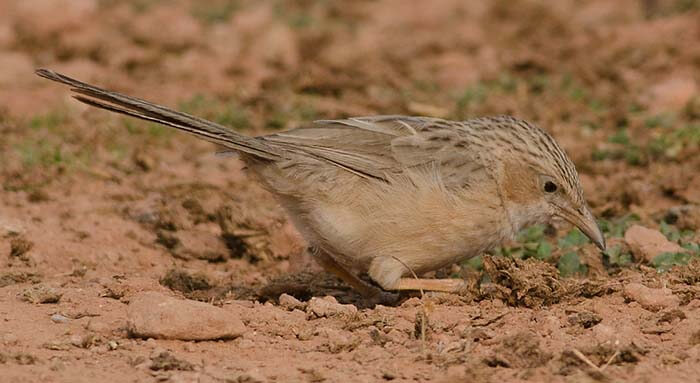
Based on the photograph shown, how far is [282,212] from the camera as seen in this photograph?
26.9ft

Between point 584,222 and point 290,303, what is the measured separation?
1.89 metres

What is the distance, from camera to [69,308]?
6074 millimetres

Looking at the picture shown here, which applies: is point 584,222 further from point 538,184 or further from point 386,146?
point 386,146

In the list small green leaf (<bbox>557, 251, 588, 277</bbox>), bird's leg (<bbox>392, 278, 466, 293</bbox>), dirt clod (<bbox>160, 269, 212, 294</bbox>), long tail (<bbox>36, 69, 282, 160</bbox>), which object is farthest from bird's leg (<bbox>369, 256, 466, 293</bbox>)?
dirt clod (<bbox>160, 269, 212, 294</bbox>)

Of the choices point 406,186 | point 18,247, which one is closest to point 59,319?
Result: point 18,247

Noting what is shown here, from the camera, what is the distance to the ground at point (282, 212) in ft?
17.6

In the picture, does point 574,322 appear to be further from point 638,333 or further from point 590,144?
point 590,144

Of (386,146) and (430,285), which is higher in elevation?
(386,146)

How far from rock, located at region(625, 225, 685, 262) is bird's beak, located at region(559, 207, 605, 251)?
0.28 meters

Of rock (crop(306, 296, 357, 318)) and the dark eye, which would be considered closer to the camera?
rock (crop(306, 296, 357, 318))

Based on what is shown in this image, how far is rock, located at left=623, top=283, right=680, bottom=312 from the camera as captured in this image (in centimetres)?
584

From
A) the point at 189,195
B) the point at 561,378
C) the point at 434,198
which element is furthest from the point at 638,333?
the point at 189,195

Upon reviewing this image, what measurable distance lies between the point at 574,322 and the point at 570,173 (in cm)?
134

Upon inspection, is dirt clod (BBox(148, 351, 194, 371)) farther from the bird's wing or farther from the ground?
the bird's wing
